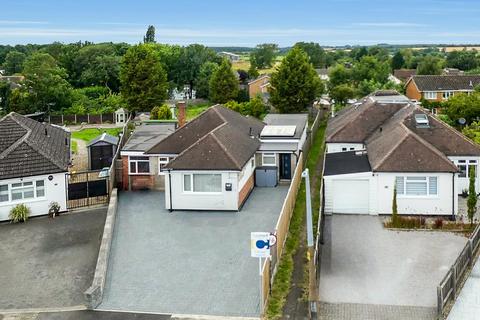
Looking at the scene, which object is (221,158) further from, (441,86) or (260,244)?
(441,86)

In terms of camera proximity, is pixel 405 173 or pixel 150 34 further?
pixel 150 34

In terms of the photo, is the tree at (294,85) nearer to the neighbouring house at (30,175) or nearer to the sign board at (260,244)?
the neighbouring house at (30,175)

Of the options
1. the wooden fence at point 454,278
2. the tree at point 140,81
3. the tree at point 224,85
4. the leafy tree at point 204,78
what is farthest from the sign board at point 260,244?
the leafy tree at point 204,78

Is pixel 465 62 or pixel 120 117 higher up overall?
pixel 465 62

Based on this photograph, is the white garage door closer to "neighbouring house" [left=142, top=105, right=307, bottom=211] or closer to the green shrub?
"neighbouring house" [left=142, top=105, right=307, bottom=211]

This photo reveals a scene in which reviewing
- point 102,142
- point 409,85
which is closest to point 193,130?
point 102,142

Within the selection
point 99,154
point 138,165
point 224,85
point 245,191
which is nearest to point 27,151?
point 138,165

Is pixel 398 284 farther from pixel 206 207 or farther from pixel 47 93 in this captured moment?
pixel 47 93

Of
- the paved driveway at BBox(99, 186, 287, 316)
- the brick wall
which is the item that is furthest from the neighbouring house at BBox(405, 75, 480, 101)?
the paved driveway at BBox(99, 186, 287, 316)
